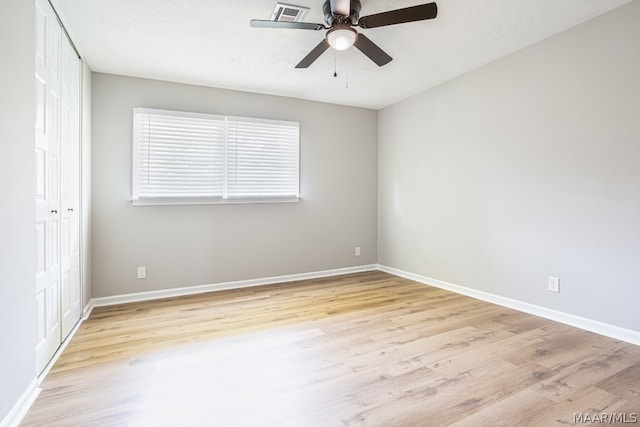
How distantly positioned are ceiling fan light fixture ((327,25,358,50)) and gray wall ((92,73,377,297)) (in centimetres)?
211

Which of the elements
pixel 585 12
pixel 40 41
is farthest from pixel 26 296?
pixel 585 12

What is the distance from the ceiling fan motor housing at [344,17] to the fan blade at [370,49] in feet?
0.42

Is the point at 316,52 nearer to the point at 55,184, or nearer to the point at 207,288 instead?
the point at 55,184

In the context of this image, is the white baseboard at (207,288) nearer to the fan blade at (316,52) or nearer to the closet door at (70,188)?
the closet door at (70,188)

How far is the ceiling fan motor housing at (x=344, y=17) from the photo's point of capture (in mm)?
2180

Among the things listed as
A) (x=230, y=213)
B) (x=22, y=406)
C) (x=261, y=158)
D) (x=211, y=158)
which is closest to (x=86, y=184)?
(x=211, y=158)

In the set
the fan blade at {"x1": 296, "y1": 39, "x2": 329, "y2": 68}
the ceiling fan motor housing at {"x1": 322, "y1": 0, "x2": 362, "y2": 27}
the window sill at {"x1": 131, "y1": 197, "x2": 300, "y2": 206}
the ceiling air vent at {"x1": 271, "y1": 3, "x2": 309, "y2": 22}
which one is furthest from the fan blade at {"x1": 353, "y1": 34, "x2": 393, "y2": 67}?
the window sill at {"x1": 131, "y1": 197, "x2": 300, "y2": 206}

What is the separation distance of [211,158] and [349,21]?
94.8 inches

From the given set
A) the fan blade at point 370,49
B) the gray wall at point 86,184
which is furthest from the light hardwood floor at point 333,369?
the fan blade at point 370,49

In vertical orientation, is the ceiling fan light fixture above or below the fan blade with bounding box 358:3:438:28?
below

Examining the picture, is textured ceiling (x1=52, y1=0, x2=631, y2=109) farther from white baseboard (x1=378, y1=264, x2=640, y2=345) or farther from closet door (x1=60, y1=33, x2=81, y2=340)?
white baseboard (x1=378, y1=264, x2=640, y2=345)

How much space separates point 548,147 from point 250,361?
3.18m

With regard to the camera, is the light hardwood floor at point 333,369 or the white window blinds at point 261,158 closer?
the light hardwood floor at point 333,369

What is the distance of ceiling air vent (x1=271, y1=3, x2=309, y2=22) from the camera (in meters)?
2.38
